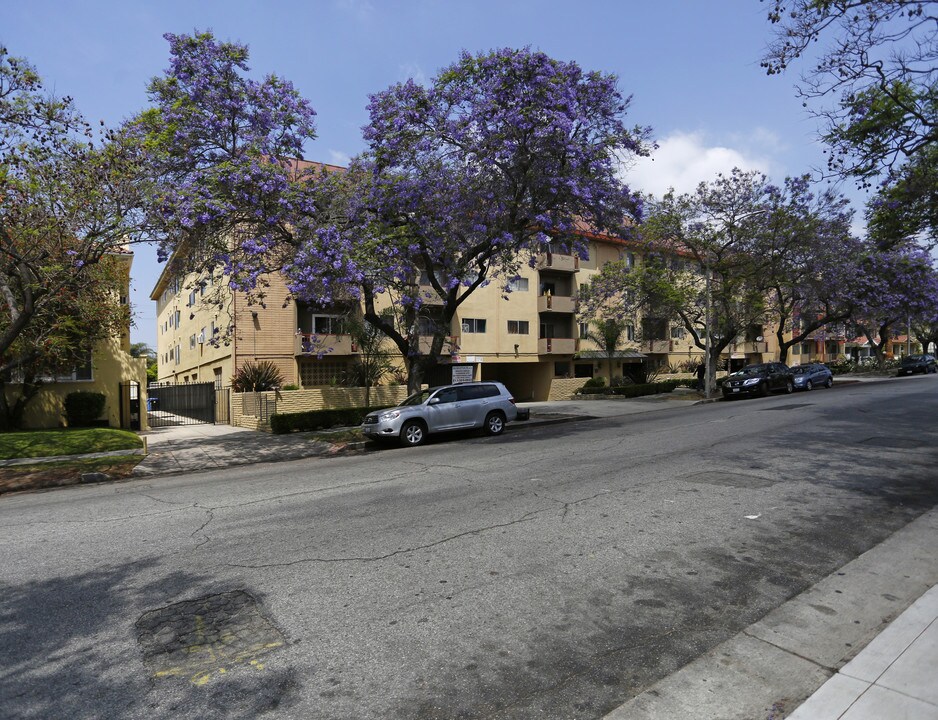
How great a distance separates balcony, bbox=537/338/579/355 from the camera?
36.7 m

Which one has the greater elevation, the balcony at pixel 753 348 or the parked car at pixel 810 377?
the balcony at pixel 753 348

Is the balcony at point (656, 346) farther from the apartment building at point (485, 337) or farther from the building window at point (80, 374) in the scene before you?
the building window at point (80, 374)

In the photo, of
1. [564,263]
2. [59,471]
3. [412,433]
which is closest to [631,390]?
[564,263]

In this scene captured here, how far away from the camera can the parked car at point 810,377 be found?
99.0 feet

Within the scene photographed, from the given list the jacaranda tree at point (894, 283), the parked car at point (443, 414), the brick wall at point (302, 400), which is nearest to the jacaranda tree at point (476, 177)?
the parked car at point (443, 414)

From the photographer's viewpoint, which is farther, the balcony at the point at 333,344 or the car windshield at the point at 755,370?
the car windshield at the point at 755,370

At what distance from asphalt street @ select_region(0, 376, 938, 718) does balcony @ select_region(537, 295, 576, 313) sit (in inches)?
1079

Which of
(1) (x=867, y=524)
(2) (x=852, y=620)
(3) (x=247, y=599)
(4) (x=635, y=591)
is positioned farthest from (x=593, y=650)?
(1) (x=867, y=524)

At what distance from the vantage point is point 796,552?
556 centimetres

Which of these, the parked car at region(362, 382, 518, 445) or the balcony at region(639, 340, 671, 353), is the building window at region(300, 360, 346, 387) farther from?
the balcony at region(639, 340, 671, 353)

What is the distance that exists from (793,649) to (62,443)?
17287 mm

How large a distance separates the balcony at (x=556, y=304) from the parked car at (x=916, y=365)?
2852 centimetres

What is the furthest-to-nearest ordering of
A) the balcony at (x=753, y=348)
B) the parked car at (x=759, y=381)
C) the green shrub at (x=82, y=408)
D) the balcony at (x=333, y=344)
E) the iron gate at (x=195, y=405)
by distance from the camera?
1. the balcony at (x=753, y=348)
2. the parked car at (x=759, y=381)
3. the balcony at (x=333, y=344)
4. the iron gate at (x=195, y=405)
5. the green shrub at (x=82, y=408)

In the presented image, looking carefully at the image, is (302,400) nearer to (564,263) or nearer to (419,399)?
(419,399)
